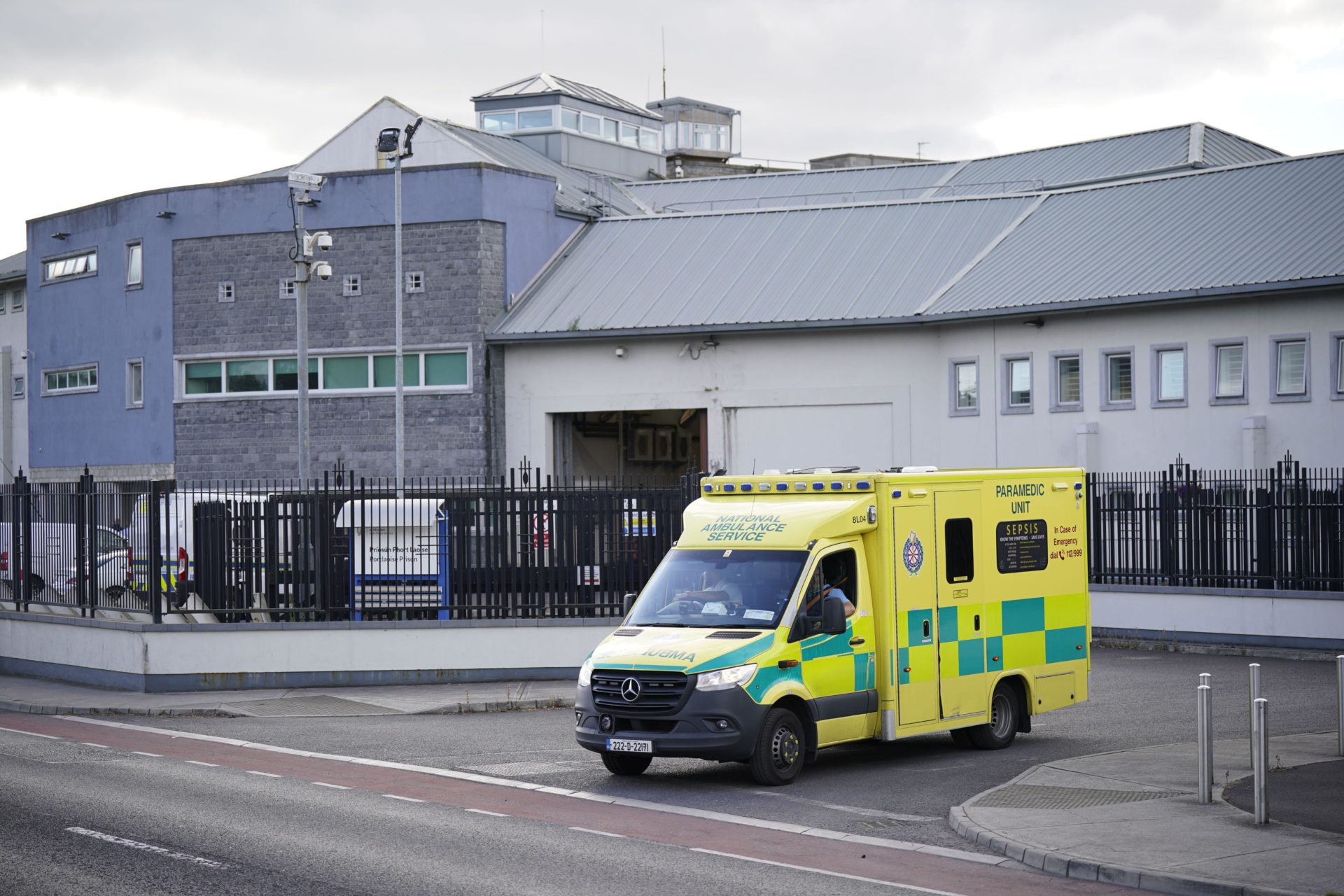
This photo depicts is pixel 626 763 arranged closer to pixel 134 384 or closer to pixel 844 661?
pixel 844 661

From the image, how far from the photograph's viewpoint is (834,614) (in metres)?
13.7

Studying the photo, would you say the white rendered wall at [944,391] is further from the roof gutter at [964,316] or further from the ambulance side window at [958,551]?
the ambulance side window at [958,551]

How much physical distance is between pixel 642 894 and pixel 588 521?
12.5 m

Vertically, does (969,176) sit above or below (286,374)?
above

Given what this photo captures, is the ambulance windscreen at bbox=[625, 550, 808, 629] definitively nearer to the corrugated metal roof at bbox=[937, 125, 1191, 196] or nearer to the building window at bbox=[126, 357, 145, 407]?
the building window at bbox=[126, 357, 145, 407]

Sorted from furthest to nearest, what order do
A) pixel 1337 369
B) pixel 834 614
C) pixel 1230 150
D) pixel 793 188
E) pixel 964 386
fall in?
pixel 793 188 < pixel 1230 150 < pixel 964 386 < pixel 1337 369 < pixel 834 614

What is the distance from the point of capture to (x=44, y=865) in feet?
33.9

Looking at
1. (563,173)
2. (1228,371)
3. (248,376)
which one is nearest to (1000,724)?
(1228,371)

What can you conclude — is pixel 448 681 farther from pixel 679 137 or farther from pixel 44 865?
pixel 679 137

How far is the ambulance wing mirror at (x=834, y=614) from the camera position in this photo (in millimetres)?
13742

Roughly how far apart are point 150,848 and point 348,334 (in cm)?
3206

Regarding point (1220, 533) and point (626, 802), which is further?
point (1220, 533)

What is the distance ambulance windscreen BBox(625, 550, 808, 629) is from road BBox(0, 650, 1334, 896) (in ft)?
4.51

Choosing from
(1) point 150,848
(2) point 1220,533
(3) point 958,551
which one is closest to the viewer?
(1) point 150,848
